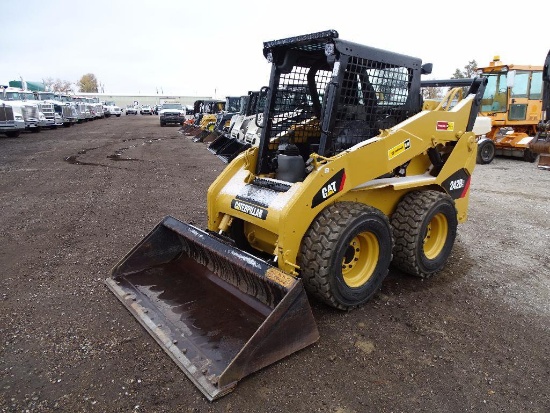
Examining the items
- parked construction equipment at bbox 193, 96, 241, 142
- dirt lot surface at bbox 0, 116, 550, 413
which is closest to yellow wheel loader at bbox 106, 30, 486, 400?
dirt lot surface at bbox 0, 116, 550, 413

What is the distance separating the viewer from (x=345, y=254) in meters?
3.51

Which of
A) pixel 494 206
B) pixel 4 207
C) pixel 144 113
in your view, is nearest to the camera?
pixel 4 207

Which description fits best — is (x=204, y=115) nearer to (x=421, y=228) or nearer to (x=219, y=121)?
(x=219, y=121)

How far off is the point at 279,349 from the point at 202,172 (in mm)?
8042

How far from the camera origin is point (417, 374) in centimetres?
280

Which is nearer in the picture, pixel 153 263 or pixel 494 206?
pixel 153 263

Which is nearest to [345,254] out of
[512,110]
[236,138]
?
[236,138]

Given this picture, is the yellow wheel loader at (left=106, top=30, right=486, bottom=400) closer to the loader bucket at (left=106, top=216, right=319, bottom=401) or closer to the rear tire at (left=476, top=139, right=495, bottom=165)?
the loader bucket at (left=106, top=216, right=319, bottom=401)

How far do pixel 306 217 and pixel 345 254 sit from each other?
0.54m

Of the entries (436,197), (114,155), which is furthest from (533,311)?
(114,155)

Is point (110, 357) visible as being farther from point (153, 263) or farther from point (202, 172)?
point (202, 172)

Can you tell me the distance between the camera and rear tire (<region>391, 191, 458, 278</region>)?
155 inches

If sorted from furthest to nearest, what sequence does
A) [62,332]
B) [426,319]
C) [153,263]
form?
[153,263]
[426,319]
[62,332]

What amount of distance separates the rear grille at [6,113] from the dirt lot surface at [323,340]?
13599 millimetres
